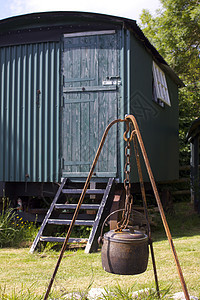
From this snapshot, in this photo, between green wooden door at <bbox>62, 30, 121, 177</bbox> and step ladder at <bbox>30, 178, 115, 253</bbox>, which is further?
green wooden door at <bbox>62, 30, 121, 177</bbox>

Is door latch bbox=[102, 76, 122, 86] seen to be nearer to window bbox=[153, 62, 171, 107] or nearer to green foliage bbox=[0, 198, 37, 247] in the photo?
window bbox=[153, 62, 171, 107]

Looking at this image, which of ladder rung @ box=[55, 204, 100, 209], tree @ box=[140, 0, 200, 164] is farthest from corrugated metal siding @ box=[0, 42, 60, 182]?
tree @ box=[140, 0, 200, 164]

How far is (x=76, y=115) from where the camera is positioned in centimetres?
725

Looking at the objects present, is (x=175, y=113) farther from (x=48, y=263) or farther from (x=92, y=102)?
(x=48, y=263)

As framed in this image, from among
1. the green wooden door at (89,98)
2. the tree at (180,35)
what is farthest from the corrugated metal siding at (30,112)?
the tree at (180,35)

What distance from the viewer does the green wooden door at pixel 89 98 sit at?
23.1ft

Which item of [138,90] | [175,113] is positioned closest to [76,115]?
[138,90]

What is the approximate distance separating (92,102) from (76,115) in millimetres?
414

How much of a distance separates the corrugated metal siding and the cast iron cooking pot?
4.20 meters

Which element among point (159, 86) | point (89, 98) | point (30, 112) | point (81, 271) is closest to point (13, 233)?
point (81, 271)

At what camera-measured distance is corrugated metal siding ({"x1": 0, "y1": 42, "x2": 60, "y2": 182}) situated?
7422 millimetres

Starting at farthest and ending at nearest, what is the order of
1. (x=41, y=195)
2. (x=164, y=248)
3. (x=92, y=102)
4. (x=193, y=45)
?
(x=193, y=45) → (x=41, y=195) → (x=92, y=102) → (x=164, y=248)

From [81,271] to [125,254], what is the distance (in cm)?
175

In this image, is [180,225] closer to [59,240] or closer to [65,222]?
[65,222]
